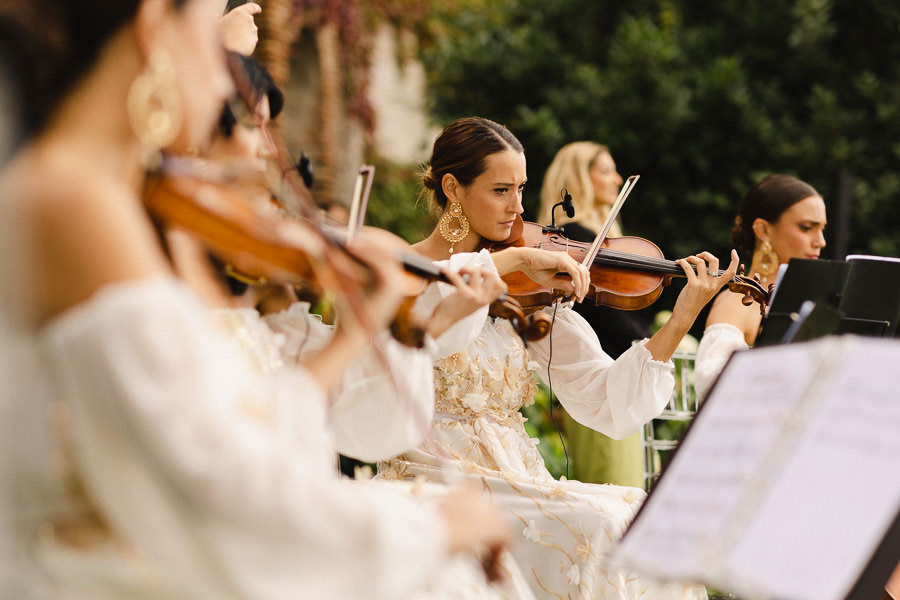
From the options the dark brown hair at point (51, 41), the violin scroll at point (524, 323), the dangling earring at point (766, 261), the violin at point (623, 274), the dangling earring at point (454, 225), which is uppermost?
the dark brown hair at point (51, 41)

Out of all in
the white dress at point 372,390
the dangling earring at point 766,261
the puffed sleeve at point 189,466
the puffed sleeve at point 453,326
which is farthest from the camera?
the dangling earring at point 766,261

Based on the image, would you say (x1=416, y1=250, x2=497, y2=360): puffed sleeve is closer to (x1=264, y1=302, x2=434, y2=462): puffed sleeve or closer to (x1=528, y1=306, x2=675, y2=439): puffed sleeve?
(x1=264, y1=302, x2=434, y2=462): puffed sleeve

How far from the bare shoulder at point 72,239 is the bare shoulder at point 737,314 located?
101 inches

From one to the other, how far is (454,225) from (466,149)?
0.78ft

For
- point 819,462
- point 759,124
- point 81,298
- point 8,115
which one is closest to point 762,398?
point 819,462

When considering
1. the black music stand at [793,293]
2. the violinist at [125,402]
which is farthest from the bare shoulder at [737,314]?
the violinist at [125,402]

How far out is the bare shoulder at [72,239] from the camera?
1047 mm

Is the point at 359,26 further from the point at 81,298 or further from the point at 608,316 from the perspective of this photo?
the point at 81,298

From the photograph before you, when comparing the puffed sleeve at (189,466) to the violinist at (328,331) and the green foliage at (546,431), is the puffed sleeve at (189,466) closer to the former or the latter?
the violinist at (328,331)

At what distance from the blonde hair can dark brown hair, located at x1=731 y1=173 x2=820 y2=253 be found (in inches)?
33.6

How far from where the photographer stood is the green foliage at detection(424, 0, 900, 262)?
21.6ft

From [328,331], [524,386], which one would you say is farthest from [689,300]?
[328,331]

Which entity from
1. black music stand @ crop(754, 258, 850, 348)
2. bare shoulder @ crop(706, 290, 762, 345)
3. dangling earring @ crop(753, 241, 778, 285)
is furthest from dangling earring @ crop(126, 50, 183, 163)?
dangling earring @ crop(753, 241, 778, 285)

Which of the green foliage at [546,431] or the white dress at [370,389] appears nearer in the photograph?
the white dress at [370,389]
